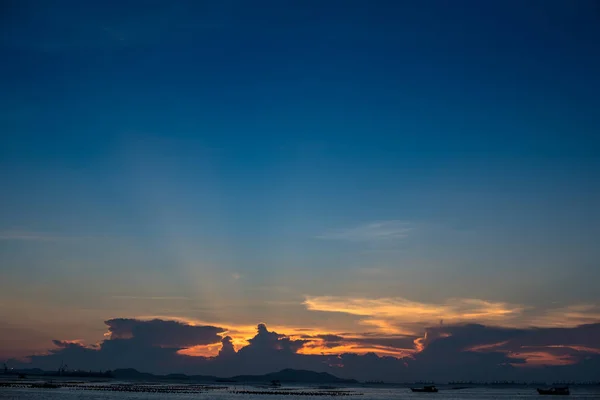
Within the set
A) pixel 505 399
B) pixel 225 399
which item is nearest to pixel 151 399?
pixel 225 399

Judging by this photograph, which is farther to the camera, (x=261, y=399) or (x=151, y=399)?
(x=261, y=399)

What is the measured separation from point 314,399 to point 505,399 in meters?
75.5

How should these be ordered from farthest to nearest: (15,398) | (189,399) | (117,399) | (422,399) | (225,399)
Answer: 1. (422,399)
2. (225,399)
3. (189,399)
4. (117,399)
5. (15,398)

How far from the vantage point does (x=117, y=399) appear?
5059 inches

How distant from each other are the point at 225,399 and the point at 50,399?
154ft

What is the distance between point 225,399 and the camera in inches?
5945

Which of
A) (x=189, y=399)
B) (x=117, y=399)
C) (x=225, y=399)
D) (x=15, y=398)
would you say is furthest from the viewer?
(x=225, y=399)

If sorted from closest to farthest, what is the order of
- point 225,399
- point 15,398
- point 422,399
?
point 15,398, point 225,399, point 422,399

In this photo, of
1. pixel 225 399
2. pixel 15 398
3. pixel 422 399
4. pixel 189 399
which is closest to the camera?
pixel 15 398

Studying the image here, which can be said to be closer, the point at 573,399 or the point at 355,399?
the point at 355,399

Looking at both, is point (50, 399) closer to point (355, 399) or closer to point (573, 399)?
point (355, 399)

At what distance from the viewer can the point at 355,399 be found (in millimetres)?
160500

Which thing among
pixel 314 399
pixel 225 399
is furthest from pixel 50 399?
pixel 314 399

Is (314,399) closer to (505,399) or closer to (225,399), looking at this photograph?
(225,399)
